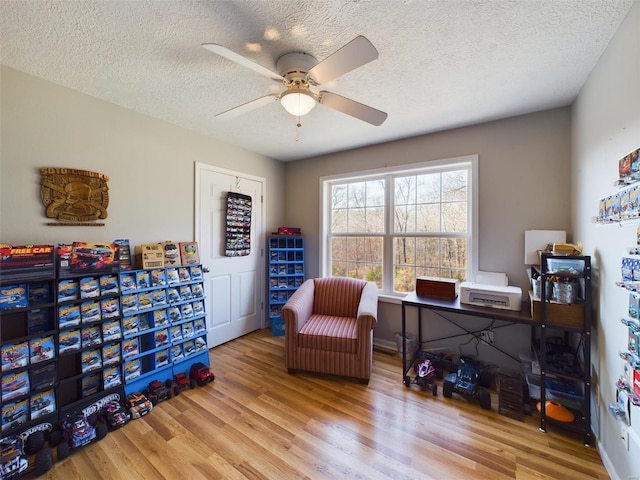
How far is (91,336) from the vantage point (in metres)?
1.85

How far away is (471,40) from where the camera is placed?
1408 millimetres

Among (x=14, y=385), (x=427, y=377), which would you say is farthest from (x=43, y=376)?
(x=427, y=377)

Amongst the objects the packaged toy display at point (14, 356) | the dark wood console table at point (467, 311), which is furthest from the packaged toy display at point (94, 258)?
the dark wood console table at point (467, 311)

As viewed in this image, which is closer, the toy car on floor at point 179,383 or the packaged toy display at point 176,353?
the toy car on floor at point 179,383

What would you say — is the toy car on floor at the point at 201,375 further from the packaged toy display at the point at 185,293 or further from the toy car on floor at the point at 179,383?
the packaged toy display at the point at 185,293

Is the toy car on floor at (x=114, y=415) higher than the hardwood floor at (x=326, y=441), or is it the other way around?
the toy car on floor at (x=114, y=415)

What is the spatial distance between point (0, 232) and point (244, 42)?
199 cm

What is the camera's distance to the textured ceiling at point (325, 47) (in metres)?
1.22

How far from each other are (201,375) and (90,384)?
76cm

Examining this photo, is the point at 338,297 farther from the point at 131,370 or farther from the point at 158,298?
the point at 131,370

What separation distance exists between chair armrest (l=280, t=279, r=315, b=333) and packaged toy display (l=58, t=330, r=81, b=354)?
1.46 meters

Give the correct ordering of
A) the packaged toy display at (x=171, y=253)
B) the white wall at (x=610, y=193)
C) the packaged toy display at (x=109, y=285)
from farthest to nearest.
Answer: the packaged toy display at (x=171, y=253), the packaged toy display at (x=109, y=285), the white wall at (x=610, y=193)

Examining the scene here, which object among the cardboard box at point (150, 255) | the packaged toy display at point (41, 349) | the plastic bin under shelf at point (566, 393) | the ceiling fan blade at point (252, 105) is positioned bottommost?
the plastic bin under shelf at point (566, 393)

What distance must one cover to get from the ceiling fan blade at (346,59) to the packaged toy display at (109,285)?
2064 mm
